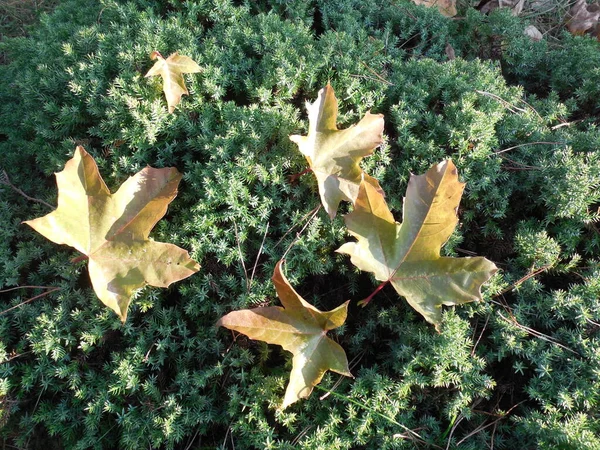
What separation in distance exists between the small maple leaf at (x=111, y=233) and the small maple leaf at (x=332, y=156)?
55cm

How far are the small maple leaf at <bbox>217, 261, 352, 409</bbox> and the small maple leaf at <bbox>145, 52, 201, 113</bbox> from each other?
88cm

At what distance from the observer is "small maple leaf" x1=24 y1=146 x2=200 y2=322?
157 cm

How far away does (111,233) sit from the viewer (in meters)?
1.61

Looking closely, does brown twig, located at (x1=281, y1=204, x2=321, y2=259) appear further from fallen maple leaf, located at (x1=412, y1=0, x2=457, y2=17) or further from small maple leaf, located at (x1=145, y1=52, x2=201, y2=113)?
fallen maple leaf, located at (x1=412, y1=0, x2=457, y2=17)

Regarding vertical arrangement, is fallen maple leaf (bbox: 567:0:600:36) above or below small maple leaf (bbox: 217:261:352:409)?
above

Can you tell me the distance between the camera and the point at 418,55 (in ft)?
8.34

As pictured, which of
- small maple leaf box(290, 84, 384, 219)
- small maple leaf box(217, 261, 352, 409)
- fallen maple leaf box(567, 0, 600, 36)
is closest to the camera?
small maple leaf box(217, 261, 352, 409)

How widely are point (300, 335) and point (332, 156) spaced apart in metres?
0.65

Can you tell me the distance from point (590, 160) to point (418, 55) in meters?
1.12

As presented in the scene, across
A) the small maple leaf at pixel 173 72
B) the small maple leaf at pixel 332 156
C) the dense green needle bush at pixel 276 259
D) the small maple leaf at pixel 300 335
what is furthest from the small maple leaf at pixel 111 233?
the small maple leaf at pixel 332 156

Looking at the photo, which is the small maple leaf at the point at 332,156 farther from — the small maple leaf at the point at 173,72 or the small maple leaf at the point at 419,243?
the small maple leaf at the point at 173,72

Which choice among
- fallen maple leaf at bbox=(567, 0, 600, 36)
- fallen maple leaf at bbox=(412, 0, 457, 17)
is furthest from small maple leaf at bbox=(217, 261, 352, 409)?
fallen maple leaf at bbox=(567, 0, 600, 36)

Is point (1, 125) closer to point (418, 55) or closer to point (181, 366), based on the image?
point (181, 366)

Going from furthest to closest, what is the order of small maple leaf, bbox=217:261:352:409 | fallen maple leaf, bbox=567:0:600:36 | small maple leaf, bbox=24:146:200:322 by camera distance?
fallen maple leaf, bbox=567:0:600:36 < small maple leaf, bbox=24:146:200:322 < small maple leaf, bbox=217:261:352:409
